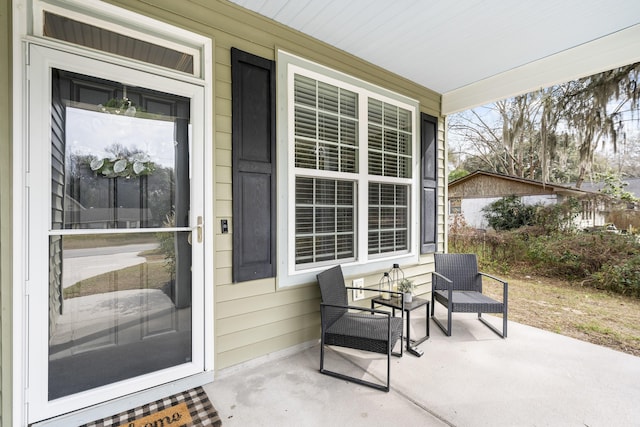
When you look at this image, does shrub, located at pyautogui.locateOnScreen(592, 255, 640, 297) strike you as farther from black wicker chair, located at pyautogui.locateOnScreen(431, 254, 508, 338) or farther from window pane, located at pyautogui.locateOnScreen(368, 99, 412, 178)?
window pane, located at pyautogui.locateOnScreen(368, 99, 412, 178)

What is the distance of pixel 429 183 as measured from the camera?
389 centimetres

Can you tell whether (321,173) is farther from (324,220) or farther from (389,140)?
(389,140)

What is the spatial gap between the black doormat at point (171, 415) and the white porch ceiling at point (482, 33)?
9.64 feet

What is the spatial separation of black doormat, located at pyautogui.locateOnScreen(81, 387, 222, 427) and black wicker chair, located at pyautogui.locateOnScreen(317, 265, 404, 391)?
2.83ft

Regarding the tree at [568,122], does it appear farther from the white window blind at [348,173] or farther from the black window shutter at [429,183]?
the white window blind at [348,173]

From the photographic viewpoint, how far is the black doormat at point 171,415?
1698mm

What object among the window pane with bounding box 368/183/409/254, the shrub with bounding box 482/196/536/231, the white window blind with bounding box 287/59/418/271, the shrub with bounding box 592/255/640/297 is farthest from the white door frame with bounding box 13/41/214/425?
the shrub with bounding box 482/196/536/231

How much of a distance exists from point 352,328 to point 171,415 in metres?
1.33

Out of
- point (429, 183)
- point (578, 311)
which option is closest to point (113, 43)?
point (429, 183)

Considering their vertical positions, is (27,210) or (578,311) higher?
(27,210)

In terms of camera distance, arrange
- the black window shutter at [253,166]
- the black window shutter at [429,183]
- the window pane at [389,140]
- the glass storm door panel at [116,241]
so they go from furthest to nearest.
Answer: the black window shutter at [429,183] → the window pane at [389,140] → the black window shutter at [253,166] → the glass storm door panel at [116,241]

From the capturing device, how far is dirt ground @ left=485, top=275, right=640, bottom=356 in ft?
9.83

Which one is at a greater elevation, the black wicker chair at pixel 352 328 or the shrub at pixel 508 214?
the shrub at pixel 508 214

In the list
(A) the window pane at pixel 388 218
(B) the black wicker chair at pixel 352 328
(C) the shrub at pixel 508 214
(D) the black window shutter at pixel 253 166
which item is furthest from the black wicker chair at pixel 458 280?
(C) the shrub at pixel 508 214
